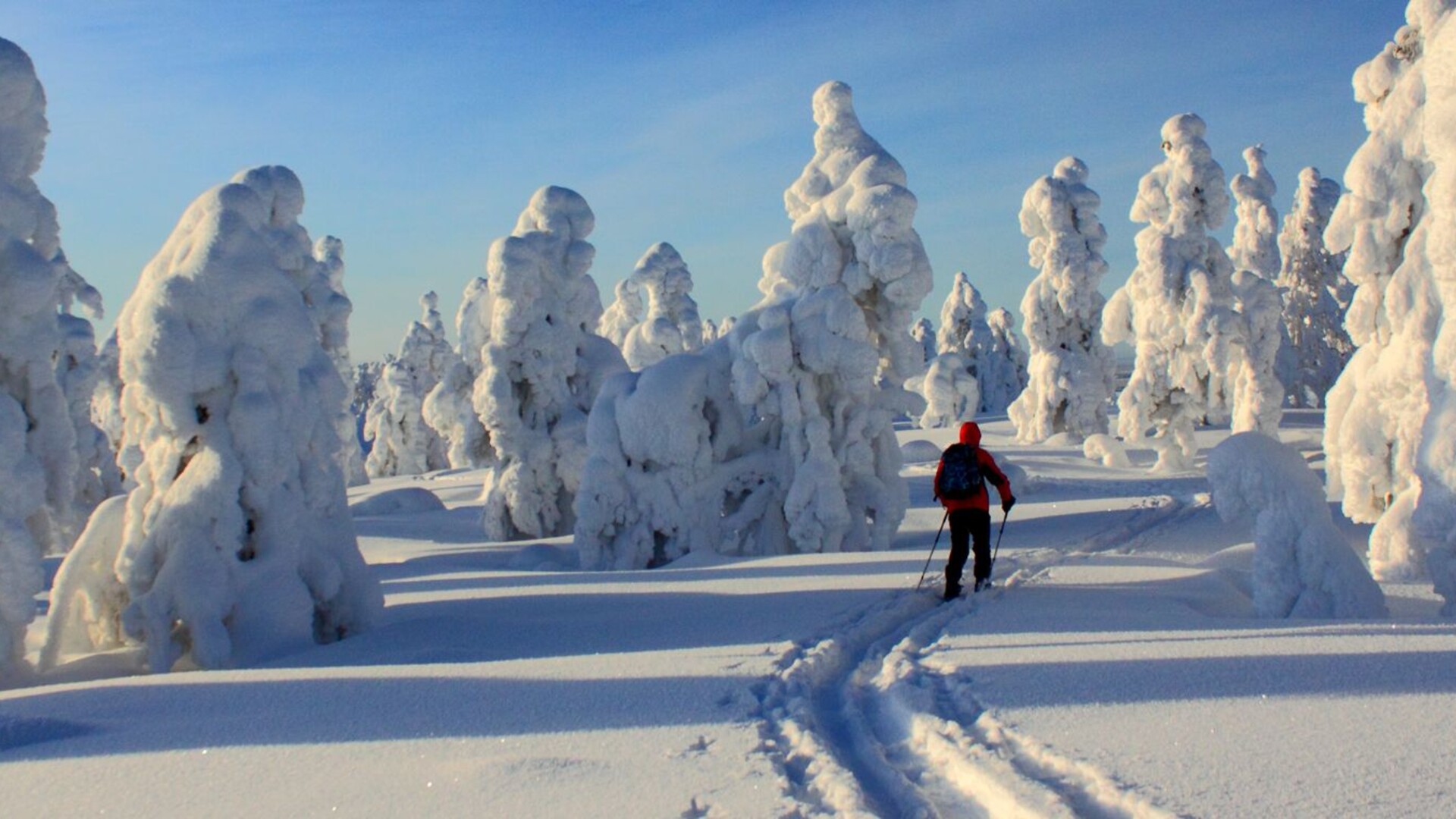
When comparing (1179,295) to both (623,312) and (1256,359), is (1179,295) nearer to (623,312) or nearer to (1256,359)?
(1256,359)

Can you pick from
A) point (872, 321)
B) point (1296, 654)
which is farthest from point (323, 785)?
point (872, 321)

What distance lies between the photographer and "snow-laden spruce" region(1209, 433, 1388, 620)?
26.0 ft

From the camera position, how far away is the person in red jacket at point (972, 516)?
30.6 feet

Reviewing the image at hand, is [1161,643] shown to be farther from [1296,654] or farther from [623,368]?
[623,368]

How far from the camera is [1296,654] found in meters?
5.74

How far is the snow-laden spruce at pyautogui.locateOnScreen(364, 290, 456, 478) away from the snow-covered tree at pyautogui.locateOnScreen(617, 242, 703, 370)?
853 centimetres

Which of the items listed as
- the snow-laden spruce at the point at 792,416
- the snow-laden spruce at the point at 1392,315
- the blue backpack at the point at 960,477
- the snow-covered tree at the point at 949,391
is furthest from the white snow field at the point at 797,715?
the snow-covered tree at the point at 949,391

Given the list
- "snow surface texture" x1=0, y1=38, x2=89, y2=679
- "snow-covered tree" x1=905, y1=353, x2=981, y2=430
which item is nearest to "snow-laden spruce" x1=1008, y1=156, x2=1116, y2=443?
"snow-covered tree" x1=905, y1=353, x2=981, y2=430

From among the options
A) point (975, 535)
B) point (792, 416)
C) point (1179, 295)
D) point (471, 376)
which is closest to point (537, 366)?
point (471, 376)

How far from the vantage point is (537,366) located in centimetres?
2050

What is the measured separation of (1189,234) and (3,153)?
77.0ft

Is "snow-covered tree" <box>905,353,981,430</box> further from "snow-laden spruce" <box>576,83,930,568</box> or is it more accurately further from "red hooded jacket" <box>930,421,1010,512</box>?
"red hooded jacket" <box>930,421,1010,512</box>

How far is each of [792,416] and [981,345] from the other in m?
39.6

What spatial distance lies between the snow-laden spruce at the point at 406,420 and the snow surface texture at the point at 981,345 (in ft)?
76.1
